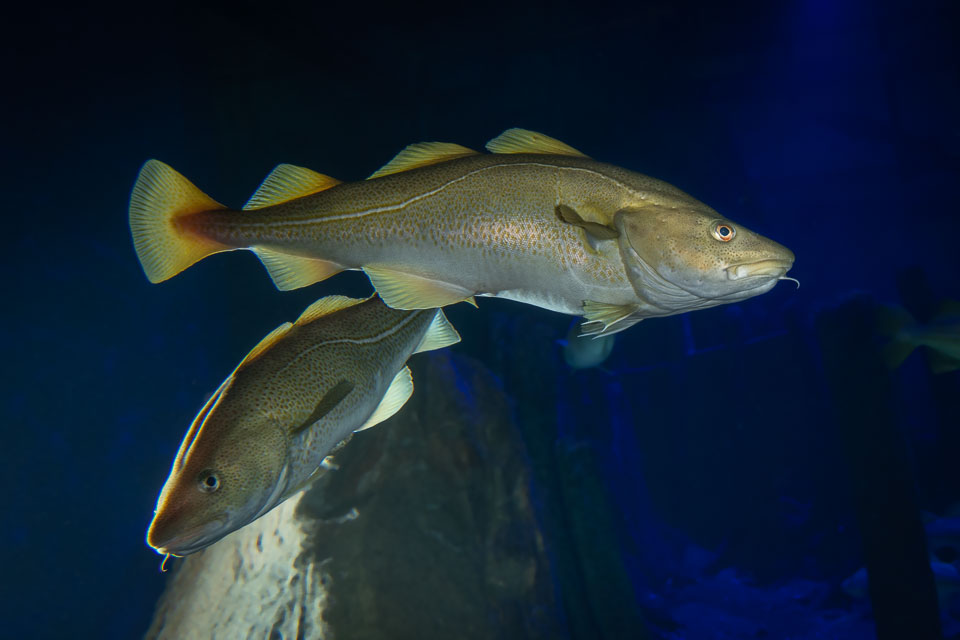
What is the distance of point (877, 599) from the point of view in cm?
579

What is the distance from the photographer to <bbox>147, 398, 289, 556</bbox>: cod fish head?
114 cm

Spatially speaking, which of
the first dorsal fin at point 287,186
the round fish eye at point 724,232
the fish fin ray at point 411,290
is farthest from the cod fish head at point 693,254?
the first dorsal fin at point 287,186

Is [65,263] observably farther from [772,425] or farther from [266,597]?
[772,425]

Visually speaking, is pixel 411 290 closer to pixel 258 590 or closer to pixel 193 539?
pixel 193 539

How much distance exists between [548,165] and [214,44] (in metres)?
6.48

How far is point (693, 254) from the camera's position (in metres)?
1.26

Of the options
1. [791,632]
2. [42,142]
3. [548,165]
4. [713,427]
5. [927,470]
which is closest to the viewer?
[548,165]

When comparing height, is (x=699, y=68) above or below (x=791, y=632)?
above

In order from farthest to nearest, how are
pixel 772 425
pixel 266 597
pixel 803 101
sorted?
pixel 803 101, pixel 772 425, pixel 266 597

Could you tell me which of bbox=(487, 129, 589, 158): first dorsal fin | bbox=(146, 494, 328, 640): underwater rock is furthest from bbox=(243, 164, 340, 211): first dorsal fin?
bbox=(146, 494, 328, 640): underwater rock

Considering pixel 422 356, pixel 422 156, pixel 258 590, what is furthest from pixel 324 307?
pixel 258 590

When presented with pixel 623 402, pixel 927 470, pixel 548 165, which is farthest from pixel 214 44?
pixel 927 470

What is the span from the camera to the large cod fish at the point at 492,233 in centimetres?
129

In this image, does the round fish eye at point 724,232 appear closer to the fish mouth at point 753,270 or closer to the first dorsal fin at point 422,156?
the fish mouth at point 753,270
